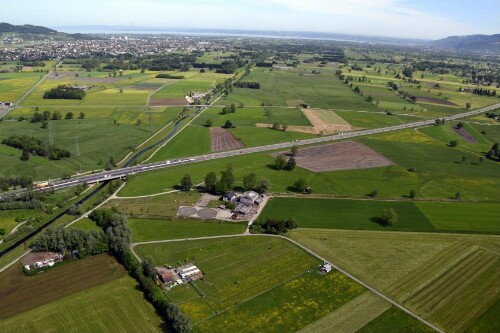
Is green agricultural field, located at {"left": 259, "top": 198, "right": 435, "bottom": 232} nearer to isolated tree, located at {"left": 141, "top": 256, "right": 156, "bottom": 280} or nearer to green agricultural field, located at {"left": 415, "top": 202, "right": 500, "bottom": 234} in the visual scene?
green agricultural field, located at {"left": 415, "top": 202, "right": 500, "bottom": 234}

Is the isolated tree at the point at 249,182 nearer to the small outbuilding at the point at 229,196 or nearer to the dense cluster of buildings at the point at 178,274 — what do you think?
the small outbuilding at the point at 229,196

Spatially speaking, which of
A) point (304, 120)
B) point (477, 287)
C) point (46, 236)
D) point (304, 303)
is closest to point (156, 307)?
point (304, 303)

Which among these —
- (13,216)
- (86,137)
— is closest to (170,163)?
(86,137)

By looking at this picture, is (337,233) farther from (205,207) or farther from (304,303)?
(205,207)

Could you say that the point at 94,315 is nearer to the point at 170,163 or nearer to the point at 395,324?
the point at 395,324

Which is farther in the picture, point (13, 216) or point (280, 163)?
point (280, 163)

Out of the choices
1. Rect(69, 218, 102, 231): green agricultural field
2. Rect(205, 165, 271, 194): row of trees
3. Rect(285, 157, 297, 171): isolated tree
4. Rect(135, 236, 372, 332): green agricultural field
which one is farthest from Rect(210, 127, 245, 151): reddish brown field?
Rect(135, 236, 372, 332): green agricultural field

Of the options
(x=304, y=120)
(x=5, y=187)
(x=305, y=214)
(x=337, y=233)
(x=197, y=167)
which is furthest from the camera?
(x=304, y=120)
